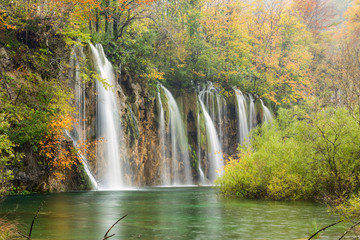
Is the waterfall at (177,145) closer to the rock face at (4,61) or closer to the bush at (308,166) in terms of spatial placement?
the rock face at (4,61)

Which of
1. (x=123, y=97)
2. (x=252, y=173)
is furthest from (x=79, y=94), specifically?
(x=252, y=173)

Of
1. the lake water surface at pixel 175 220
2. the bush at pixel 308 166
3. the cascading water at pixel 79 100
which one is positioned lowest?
the lake water surface at pixel 175 220

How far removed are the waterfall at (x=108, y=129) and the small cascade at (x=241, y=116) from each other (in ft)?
51.5

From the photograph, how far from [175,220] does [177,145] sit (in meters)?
25.5

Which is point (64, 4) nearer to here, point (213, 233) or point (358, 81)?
point (358, 81)

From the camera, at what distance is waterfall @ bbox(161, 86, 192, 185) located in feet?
124

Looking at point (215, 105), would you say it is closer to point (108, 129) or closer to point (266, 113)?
point (266, 113)

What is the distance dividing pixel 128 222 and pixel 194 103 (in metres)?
29.2

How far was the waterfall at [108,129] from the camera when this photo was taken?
29.1m

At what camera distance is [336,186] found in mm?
16500

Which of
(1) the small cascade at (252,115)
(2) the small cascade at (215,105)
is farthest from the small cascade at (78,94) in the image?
(1) the small cascade at (252,115)

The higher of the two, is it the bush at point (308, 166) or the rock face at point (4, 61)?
the rock face at point (4, 61)

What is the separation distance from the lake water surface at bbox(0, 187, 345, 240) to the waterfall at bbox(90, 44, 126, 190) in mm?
11625

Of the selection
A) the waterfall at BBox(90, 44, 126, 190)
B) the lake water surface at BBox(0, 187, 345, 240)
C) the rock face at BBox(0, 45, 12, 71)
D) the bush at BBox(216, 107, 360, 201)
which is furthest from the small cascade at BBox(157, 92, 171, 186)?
the lake water surface at BBox(0, 187, 345, 240)
